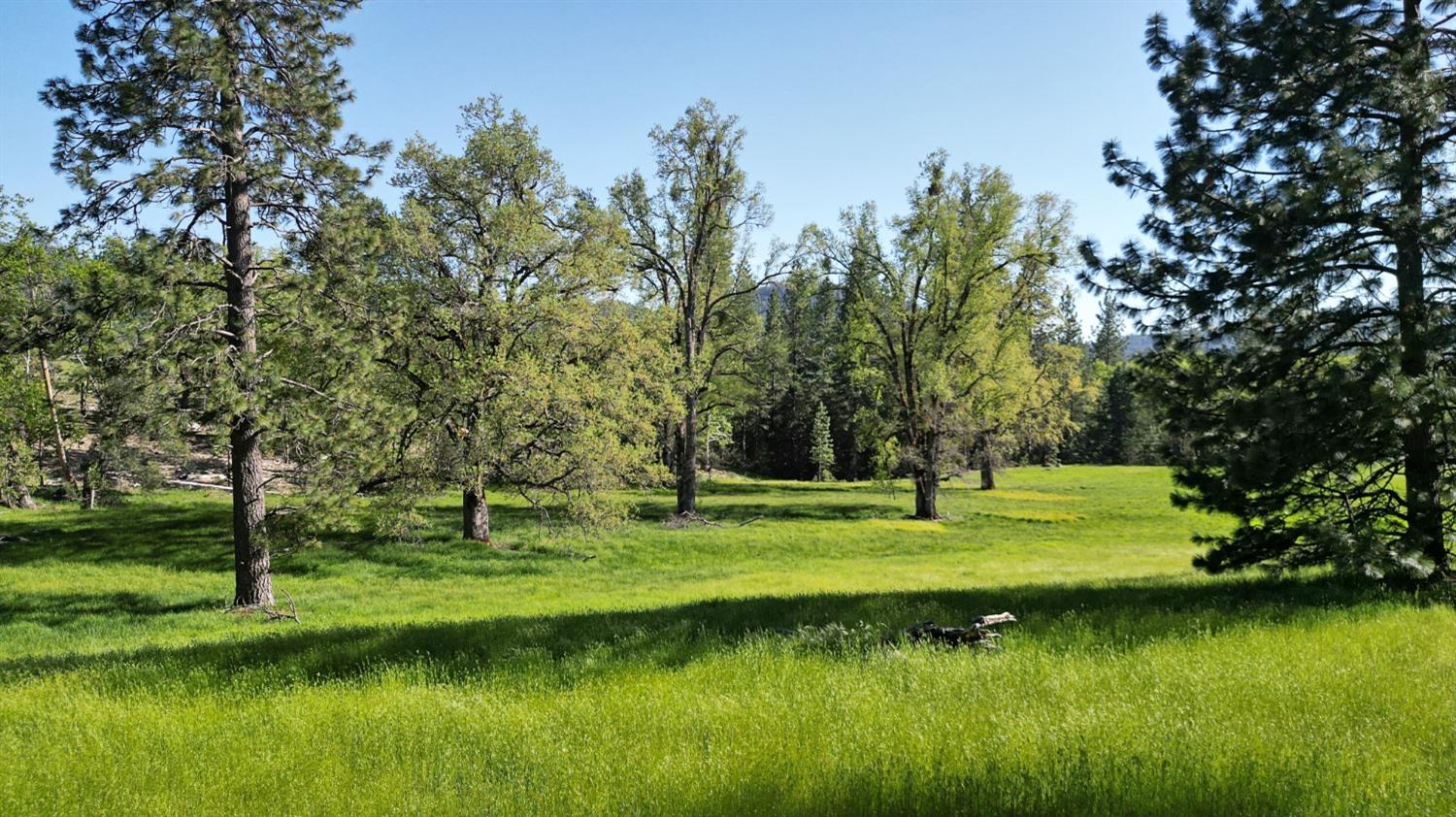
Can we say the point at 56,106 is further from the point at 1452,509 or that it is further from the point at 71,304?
the point at 1452,509

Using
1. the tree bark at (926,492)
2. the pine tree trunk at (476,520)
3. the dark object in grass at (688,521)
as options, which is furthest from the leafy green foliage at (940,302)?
the pine tree trunk at (476,520)

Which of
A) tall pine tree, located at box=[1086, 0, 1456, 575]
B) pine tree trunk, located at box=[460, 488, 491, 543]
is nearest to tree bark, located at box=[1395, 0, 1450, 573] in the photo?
tall pine tree, located at box=[1086, 0, 1456, 575]

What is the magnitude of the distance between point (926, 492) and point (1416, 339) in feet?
76.8

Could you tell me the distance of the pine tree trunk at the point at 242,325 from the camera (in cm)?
1298

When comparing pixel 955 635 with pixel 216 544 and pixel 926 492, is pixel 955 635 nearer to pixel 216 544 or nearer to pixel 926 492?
pixel 216 544

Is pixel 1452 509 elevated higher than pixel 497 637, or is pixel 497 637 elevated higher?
pixel 1452 509

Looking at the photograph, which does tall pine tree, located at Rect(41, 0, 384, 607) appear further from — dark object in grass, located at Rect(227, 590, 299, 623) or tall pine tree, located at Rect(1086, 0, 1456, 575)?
tall pine tree, located at Rect(1086, 0, 1456, 575)

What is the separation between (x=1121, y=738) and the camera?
15.1 ft

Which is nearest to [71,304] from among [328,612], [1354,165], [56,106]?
[56,106]

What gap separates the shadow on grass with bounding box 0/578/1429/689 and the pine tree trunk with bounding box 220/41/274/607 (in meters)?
4.28

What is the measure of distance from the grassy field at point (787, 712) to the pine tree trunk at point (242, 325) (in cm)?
214

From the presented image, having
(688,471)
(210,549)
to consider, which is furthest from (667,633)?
(688,471)

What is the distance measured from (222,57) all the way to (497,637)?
11336mm

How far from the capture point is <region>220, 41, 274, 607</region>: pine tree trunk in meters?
13.0
